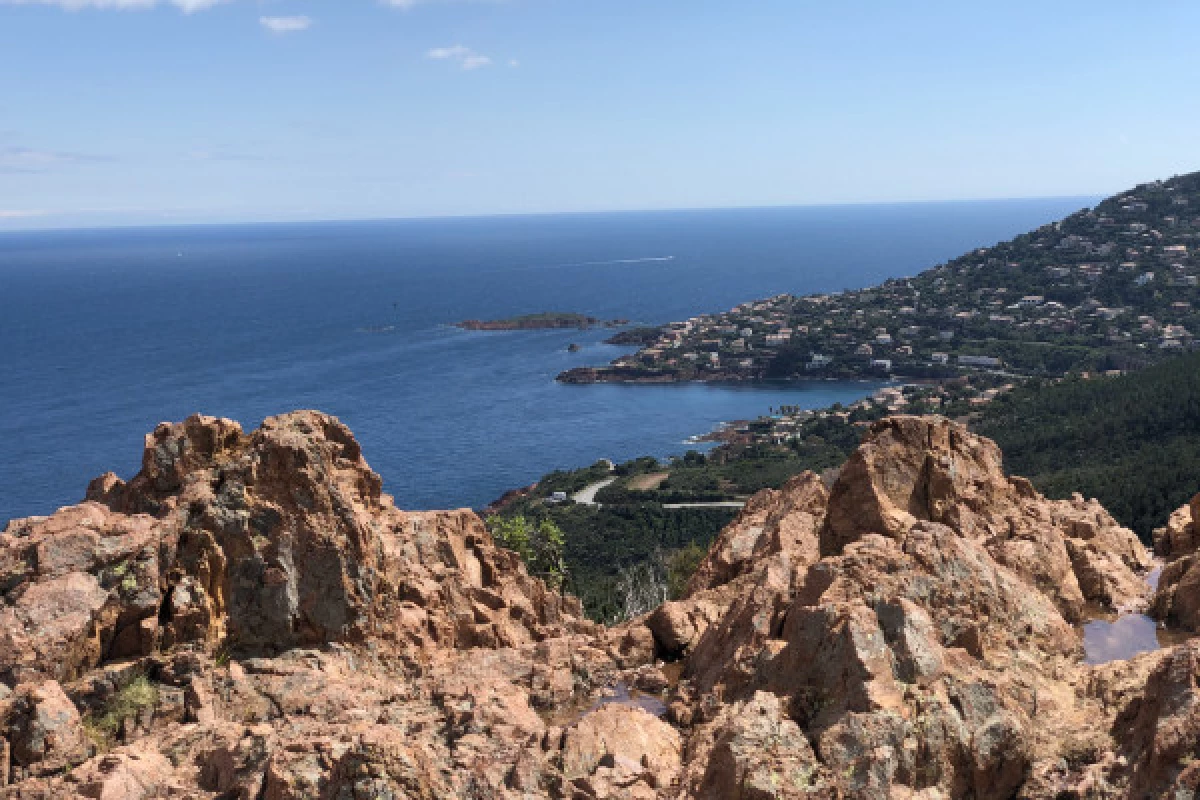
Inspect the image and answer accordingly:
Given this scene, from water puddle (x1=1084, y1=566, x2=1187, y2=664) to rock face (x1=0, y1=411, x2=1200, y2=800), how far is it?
0.53m

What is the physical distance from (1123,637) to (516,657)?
12407 millimetres

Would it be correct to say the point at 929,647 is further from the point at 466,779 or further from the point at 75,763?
the point at 75,763

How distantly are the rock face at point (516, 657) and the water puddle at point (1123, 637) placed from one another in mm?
529

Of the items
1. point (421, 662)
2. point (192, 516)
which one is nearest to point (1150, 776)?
point (421, 662)

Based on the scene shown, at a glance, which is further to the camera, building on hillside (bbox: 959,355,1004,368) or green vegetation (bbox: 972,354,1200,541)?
→ building on hillside (bbox: 959,355,1004,368)

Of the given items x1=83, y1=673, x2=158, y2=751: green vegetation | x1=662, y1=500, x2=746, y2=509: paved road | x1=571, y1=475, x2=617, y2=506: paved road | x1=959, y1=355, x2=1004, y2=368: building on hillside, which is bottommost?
x1=571, y1=475, x2=617, y2=506: paved road

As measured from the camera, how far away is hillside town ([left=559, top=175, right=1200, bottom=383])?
475 ft

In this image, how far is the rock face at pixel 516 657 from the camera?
14.2 meters

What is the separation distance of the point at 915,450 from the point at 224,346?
177020 mm

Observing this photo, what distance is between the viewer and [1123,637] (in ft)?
68.5

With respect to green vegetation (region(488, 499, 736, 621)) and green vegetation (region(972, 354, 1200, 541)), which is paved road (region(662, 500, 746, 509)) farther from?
green vegetation (region(972, 354, 1200, 541))

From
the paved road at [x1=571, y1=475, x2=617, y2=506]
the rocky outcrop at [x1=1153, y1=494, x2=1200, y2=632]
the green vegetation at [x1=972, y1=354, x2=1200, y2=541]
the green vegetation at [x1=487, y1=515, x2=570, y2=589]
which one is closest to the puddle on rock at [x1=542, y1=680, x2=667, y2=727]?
the rocky outcrop at [x1=1153, y1=494, x2=1200, y2=632]

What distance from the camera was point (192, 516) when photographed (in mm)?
18656

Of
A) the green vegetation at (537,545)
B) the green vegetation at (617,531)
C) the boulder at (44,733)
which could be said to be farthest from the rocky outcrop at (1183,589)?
the green vegetation at (617,531)
